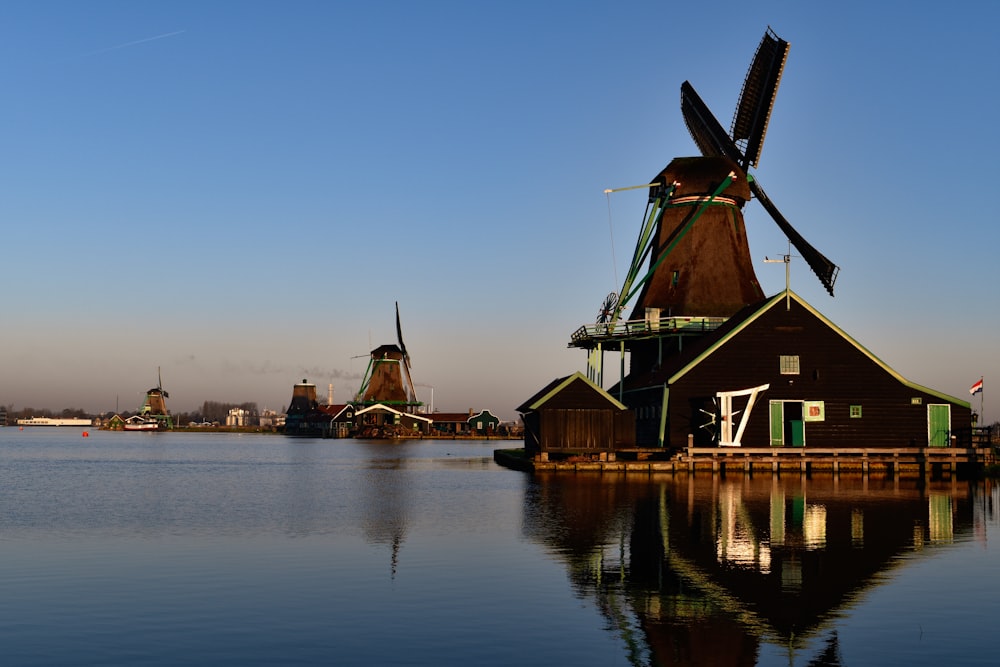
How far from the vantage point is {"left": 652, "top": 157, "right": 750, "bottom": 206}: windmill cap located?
61.8 meters

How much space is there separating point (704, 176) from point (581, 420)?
18716 millimetres

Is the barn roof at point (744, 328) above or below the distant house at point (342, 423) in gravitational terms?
above

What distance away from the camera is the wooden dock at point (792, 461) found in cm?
5031

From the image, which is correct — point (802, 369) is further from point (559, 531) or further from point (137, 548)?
point (137, 548)

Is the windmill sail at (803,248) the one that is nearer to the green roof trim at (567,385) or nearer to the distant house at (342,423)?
the green roof trim at (567,385)

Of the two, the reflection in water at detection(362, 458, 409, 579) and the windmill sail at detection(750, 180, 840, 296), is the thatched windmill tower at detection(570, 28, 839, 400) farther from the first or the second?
the reflection in water at detection(362, 458, 409, 579)

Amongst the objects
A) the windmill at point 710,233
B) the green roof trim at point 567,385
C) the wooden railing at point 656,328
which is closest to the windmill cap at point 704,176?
the windmill at point 710,233

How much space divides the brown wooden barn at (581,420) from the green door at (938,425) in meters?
15.6

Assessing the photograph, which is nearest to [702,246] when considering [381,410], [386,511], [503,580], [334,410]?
[386,511]

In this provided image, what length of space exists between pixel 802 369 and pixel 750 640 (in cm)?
3974

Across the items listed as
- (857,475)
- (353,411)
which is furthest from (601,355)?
(353,411)

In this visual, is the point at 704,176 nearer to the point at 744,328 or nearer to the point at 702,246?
the point at 702,246

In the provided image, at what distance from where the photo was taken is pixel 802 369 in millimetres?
51969

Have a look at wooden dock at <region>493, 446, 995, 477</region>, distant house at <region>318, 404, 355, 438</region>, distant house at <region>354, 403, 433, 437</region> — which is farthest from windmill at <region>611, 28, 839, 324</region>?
distant house at <region>318, 404, 355, 438</region>
